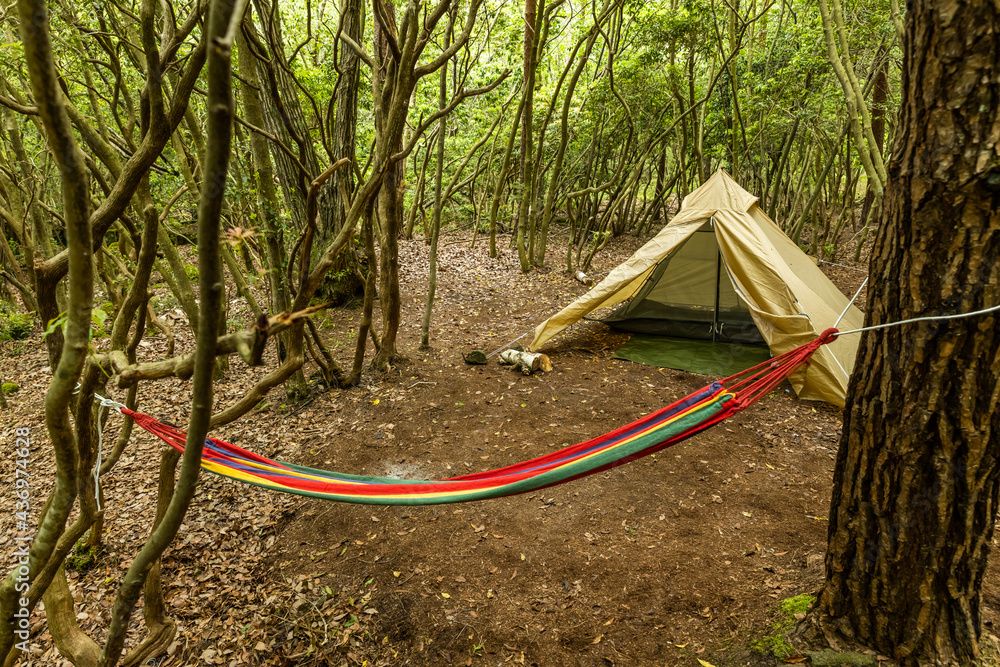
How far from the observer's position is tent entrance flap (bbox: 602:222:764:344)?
16.3 feet

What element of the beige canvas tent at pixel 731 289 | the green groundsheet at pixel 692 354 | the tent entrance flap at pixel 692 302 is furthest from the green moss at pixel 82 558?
the tent entrance flap at pixel 692 302

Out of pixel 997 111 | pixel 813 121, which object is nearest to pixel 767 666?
pixel 997 111

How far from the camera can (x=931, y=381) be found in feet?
3.93

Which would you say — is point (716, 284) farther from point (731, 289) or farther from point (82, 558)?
point (82, 558)

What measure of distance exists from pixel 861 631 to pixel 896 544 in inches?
11.8

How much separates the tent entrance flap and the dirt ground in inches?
44.5

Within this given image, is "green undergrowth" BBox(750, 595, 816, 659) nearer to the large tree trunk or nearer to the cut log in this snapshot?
the large tree trunk

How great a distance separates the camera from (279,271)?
12.2 feet

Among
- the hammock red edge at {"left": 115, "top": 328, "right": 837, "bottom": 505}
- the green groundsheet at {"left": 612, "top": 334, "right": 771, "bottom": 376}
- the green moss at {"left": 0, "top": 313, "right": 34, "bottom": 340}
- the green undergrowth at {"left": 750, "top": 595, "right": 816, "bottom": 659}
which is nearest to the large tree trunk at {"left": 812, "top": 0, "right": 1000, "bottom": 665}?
the green undergrowth at {"left": 750, "top": 595, "right": 816, "bottom": 659}

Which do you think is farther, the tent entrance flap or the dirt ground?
the tent entrance flap

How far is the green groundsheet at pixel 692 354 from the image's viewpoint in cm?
428

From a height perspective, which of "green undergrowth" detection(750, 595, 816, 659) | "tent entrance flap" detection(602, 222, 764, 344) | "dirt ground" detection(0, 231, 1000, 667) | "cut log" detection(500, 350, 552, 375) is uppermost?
"tent entrance flap" detection(602, 222, 764, 344)

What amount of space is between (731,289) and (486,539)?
384cm

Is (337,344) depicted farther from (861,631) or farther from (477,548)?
(861,631)
